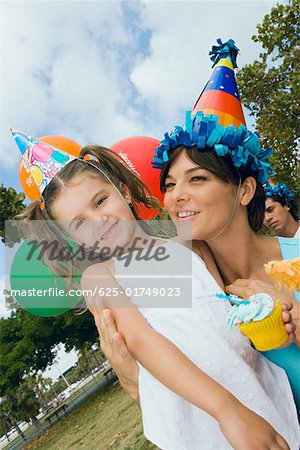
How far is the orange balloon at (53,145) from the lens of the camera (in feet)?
13.3

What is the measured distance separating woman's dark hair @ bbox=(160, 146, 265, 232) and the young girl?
0.47 metres

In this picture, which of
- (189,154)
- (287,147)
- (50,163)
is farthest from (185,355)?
(287,147)

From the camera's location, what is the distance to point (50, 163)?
3078 millimetres

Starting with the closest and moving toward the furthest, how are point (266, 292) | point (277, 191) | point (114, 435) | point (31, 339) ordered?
point (266, 292), point (277, 191), point (114, 435), point (31, 339)

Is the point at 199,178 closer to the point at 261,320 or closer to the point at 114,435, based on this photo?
the point at 261,320

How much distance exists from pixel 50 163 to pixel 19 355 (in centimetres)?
2503

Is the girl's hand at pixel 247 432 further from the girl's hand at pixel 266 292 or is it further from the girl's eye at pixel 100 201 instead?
the girl's eye at pixel 100 201

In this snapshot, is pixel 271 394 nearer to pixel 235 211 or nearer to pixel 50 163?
pixel 235 211

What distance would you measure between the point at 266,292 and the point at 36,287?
4.86 metres

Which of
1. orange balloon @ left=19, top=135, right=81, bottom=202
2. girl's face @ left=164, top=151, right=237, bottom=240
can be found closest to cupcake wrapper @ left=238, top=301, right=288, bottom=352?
girl's face @ left=164, top=151, right=237, bottom=240

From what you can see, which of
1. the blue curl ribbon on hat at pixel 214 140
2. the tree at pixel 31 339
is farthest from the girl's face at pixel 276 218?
the tree at pixel 31 339

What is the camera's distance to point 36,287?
21.1 feet

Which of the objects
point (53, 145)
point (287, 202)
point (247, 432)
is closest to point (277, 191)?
point (287, 202)

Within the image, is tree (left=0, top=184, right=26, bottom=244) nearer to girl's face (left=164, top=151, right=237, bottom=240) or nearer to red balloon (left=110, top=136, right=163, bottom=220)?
red balloon (left=110, top=136, right=163, bottom=220)
